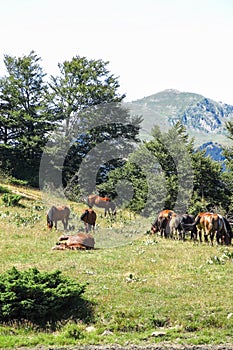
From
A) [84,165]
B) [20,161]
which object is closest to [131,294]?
[84,165]

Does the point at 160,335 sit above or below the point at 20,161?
below

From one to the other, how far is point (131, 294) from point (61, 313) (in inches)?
90.5

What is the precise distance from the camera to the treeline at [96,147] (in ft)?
139

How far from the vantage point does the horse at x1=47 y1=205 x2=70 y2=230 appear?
24.5 meters

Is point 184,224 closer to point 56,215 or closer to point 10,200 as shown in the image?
point 56,215

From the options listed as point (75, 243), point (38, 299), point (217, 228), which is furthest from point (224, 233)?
point (38, 299)

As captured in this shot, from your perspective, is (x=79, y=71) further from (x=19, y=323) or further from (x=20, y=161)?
(x=19, y=323)

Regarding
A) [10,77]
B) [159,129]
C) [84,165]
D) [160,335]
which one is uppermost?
[10,77]

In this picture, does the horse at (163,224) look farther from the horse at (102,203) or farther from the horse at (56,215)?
the horse at (102,203)

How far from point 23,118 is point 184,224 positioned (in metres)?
29.3

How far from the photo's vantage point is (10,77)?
49406 mm

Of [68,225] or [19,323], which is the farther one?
[68,225]

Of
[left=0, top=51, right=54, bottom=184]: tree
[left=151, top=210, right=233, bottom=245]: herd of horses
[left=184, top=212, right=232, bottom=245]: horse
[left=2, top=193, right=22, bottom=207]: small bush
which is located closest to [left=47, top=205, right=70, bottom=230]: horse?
[left=151, top=210, right=233, bottom=245]: herd of horses

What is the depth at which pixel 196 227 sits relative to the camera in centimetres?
2319
